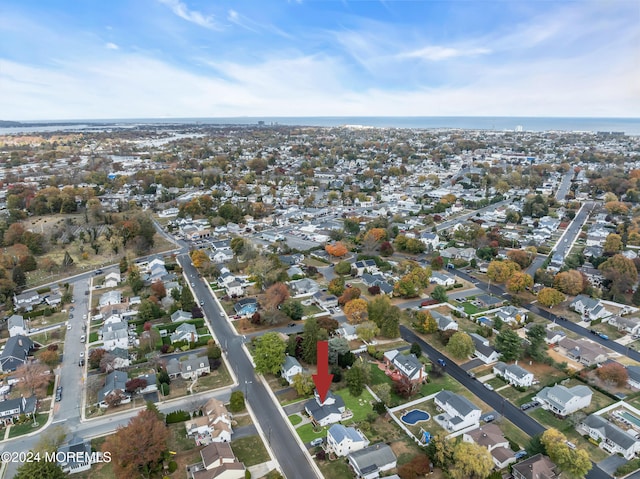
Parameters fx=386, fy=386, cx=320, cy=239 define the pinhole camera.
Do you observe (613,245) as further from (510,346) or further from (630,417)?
(630,417)

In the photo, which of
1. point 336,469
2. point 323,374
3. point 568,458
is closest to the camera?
point 568,458

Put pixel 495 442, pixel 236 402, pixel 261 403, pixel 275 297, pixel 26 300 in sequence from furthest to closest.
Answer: pixel 26 300, pixel 275 297, pixel 261 403, pixel 236 402, pixel 495 442

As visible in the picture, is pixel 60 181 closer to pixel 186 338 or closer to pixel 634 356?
pixel 186 338

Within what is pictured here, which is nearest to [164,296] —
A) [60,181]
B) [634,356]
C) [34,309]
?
[34,309]

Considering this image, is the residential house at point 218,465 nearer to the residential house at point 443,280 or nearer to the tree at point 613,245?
the residential house at point 443,280

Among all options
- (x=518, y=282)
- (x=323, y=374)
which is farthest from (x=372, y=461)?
(x=518, y=282)

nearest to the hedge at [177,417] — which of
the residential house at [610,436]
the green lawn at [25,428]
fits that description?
the green lawn at [25,428]

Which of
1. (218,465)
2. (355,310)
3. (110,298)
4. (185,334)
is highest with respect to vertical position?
(355,310)
